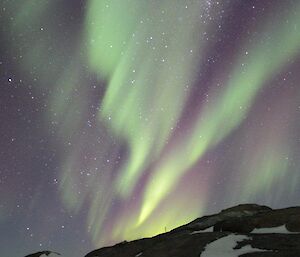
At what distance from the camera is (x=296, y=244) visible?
19.4 meters

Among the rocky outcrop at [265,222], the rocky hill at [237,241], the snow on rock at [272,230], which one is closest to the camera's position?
the rocky hill at [237,241]

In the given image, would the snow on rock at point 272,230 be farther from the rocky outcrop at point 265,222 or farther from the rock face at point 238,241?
the rocky outcrop at point 265,222

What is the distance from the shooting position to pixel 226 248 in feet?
68.5

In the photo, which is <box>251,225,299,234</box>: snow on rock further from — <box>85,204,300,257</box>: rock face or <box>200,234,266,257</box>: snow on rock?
<box>200,234,266,257</box>: snow on rock

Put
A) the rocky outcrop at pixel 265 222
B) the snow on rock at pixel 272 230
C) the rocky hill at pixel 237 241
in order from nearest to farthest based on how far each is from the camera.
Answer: the rocky hill at pixel 237 241, the snow on rock at pixel 272 230, the rocky outcrop at pixel 265 222

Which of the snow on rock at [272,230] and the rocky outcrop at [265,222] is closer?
the snow on rock at [272,230]

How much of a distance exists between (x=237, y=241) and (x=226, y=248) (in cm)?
116

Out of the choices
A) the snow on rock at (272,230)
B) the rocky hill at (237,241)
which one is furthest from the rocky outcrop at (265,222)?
the snow on rock at (272,230)

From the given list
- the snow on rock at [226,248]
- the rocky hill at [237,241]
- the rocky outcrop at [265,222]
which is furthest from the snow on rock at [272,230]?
the snow on rock at [226,248]

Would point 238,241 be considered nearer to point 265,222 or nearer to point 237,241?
point 237,241

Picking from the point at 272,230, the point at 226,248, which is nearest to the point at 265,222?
the point at 272,230

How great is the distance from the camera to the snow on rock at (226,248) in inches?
782

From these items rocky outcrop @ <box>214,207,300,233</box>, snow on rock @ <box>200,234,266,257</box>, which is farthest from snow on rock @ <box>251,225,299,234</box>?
snow on rock @ <box>200,234,266,257</box>

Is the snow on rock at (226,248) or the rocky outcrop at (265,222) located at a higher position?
the rocky outcrop at (265,222)
